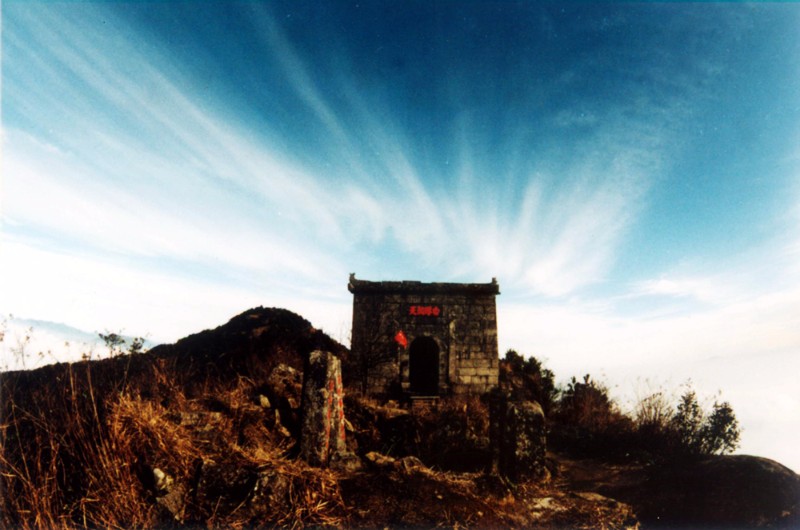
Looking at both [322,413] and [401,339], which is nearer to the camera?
[322,413]

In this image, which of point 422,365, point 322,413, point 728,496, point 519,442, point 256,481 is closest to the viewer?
point 256,481

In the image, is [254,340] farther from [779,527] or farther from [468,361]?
[779,527]

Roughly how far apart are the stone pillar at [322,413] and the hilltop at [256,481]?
1.13ft

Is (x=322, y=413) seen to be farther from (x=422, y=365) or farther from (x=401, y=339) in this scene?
(x=422, y=365)

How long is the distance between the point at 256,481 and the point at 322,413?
137 cm

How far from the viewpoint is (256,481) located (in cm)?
414

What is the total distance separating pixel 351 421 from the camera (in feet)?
26.3

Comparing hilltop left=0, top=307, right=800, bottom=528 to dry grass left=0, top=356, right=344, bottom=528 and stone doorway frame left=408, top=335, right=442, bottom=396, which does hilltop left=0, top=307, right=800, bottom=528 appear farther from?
stone doorway frame left=408, top=335, right=442, bottom=396

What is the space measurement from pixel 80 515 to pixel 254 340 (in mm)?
11530

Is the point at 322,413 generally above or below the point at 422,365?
below

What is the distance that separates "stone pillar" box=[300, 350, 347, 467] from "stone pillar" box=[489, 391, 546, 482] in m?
2.60

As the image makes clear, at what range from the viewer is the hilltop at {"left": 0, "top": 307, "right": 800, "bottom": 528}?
12.5ft

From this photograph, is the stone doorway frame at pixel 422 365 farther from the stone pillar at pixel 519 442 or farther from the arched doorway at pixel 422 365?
the stone pillar at pixel 519 442

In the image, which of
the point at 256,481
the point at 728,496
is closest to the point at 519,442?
the point at 728,496
